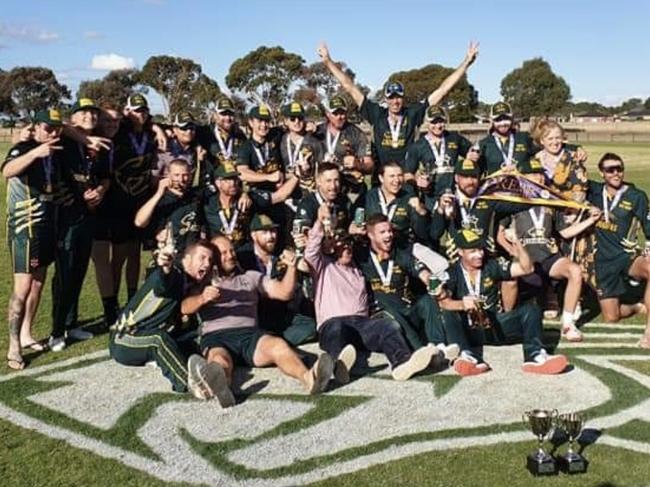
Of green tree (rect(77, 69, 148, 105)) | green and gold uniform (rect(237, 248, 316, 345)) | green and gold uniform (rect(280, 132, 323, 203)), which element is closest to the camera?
green and gold uniform (rect(237, 248, 316, 345))

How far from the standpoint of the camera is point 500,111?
8.73m

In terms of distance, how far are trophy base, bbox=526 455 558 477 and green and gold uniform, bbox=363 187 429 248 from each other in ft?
11.0

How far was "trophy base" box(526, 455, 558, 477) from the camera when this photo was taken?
14.9 ft

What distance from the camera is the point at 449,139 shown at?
28.5 feet

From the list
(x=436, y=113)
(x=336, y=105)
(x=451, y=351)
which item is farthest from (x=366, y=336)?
(x=436, y=113)

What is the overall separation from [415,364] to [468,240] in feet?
4.46

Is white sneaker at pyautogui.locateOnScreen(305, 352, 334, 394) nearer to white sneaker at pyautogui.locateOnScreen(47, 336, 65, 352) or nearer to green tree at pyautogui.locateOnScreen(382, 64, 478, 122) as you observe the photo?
white sneaker at pyautogui.locateOnScreen(47, 336, 65, 352)

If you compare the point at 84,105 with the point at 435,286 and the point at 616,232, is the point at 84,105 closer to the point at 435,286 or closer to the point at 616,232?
the point at 435,286

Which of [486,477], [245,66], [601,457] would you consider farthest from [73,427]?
[245,66]

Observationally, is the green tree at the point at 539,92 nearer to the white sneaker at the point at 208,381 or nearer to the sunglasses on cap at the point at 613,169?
the sunglasses on cap at the point at 613,169

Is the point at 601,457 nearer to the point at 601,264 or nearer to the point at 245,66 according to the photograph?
the point at 601,264

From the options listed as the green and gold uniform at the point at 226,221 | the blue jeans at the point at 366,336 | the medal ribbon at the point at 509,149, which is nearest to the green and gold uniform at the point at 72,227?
the green and gold uniform at the point at 226,221

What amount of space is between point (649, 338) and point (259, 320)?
380cm

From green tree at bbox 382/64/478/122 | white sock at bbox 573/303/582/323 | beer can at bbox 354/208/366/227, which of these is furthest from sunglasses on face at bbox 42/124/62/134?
green tree at bbox 382/64/478/122
